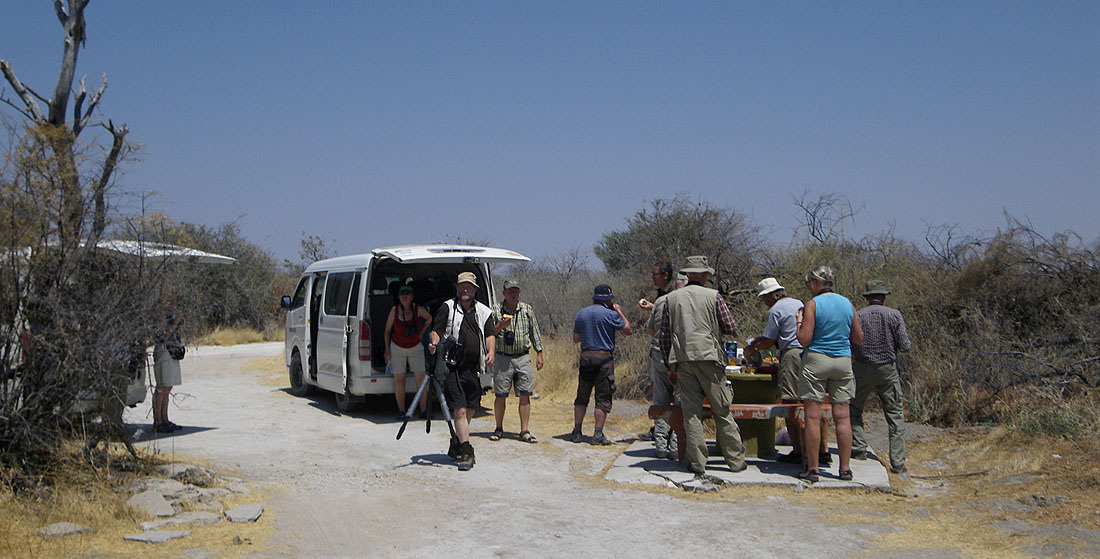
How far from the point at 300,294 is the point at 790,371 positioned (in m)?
8.35

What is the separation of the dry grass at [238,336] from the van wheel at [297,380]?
13.8 meters

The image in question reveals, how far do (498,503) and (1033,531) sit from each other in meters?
3.76

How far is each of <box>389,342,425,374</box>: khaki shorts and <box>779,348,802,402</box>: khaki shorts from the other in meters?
4.78

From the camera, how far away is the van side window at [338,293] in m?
11.8

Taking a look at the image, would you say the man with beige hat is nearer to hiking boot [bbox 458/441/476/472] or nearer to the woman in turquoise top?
the woman in turquoise top

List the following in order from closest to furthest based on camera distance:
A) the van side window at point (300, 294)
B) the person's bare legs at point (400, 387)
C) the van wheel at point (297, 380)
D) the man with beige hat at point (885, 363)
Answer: the man with beige hat at point (885, 363)
the person's bare legs at point (400, 387)
the van side window at point (300, 294)
the van wheel at point (297, 380)

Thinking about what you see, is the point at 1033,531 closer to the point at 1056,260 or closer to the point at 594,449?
the point at 594,449

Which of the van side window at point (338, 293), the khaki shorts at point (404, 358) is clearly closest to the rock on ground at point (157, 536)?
the khaki shorts at point (404, 358)

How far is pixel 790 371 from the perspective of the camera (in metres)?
7.95

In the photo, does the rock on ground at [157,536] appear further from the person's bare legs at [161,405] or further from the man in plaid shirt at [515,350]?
the man in plaid shirt at [515,350]

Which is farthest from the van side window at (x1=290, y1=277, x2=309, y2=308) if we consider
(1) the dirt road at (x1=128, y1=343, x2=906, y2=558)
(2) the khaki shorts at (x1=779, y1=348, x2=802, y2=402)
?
(2) the khaki shorts at (x1=779, y1=348, x2=802, y2=402)

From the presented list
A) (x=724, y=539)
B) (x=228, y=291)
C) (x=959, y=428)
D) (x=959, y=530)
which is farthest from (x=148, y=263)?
(x=228, y=291)

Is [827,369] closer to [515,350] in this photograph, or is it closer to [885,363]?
[885,363]

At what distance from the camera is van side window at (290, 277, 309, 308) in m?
13.7
